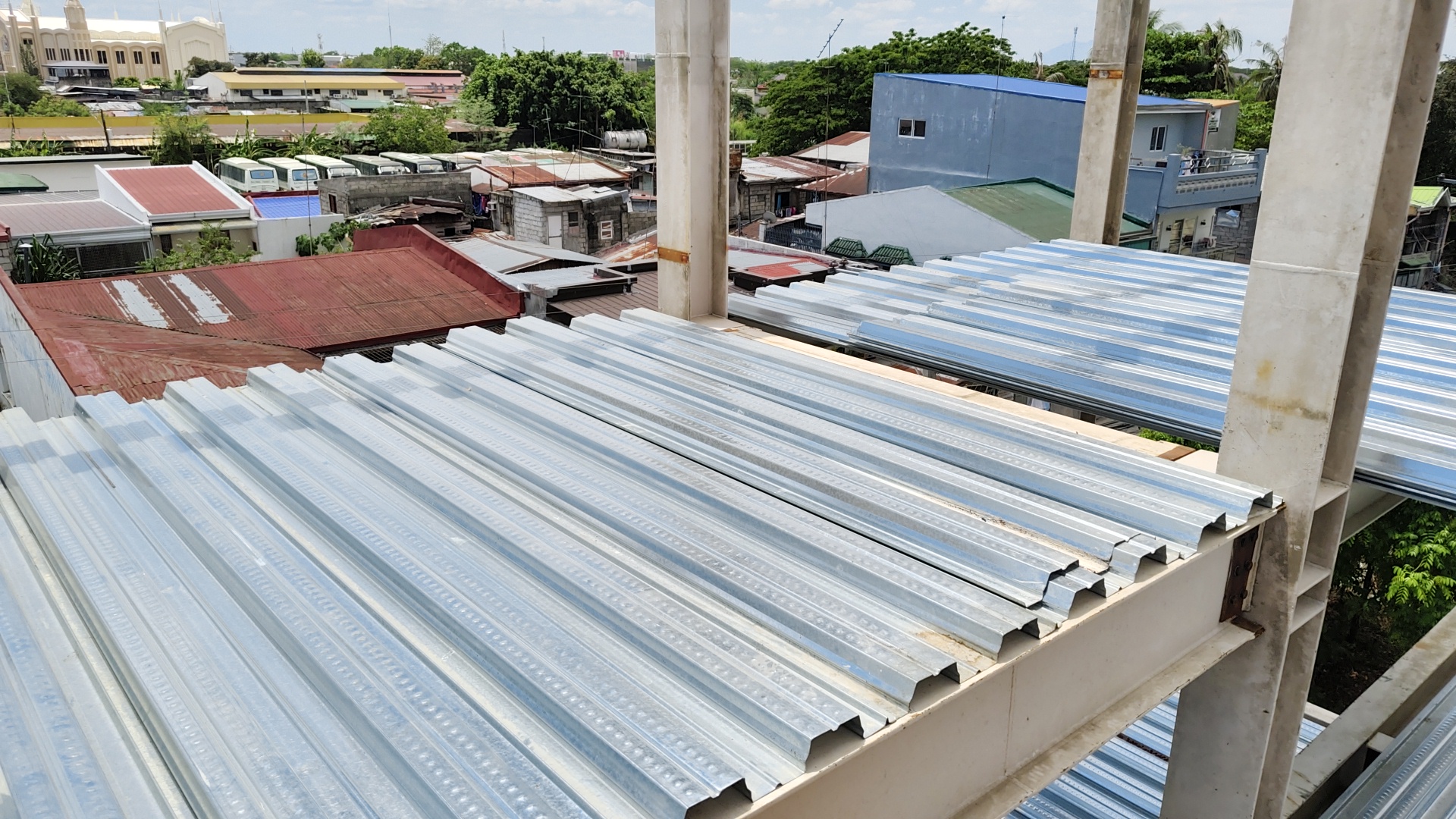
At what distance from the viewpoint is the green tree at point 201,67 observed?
104250 mm

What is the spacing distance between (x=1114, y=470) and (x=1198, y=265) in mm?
5228

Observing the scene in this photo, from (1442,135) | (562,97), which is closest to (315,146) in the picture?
(562,97)

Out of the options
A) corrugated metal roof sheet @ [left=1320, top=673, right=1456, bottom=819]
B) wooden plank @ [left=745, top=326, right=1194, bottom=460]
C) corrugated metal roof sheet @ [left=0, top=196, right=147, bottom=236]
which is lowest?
corrugated metal roof sheet @ [left=1320, top=673, right=1456, bottom=819]

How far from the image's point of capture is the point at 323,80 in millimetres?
80125

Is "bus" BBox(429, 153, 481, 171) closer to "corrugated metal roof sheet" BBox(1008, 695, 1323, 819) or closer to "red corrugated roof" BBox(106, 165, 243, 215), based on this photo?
"red corrugated roof" BBox(106, 165, 243, 215)

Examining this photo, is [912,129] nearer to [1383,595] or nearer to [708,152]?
[1383,595]

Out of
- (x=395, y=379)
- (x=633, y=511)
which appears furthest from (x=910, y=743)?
(x=395, y=379)

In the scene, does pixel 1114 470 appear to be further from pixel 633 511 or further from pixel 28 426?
pixel 28 426

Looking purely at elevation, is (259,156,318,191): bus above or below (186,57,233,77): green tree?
below

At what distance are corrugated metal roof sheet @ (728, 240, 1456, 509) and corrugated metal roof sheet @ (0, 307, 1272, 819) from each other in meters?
1.02

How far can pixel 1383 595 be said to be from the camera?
14.1 m

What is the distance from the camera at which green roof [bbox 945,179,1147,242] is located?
21.2 m

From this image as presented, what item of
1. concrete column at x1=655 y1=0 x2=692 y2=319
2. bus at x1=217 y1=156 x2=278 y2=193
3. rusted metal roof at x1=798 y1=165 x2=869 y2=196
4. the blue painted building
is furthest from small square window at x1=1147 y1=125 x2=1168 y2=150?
bus at x1=217 y1=156 x2=278 y2=193

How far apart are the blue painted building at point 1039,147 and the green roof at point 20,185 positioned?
26.2 metres
